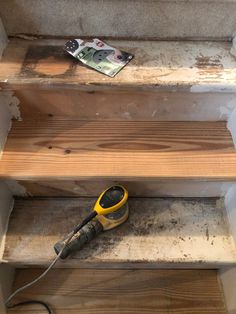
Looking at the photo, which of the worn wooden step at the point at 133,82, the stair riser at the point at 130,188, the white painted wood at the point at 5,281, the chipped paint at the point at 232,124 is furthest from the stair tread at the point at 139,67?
the white painted wood at the point at 5,281

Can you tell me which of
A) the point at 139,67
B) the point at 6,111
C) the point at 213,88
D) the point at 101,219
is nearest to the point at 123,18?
the point at 139,67


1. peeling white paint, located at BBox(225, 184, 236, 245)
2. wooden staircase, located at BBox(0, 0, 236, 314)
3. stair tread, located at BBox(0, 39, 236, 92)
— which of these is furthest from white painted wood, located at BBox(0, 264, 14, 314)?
peeling white paint, located at BBox(225, 184, 236, 245)

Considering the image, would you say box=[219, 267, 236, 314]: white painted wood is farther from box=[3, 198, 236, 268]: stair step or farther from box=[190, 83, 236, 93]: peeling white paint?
box=[190, 83, 236, 93]: peeling white paint

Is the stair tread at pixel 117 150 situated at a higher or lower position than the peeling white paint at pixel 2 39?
lower

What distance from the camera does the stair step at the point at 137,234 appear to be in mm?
906

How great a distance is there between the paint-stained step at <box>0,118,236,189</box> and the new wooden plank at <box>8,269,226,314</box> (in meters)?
0.50

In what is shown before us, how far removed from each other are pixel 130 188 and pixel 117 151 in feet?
0.51

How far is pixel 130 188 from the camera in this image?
0.96m

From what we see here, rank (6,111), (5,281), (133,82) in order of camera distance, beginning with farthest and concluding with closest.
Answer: (5,281) < (6,111) < (133,82)

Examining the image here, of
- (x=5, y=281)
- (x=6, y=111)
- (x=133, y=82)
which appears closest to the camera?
(x=133, y=82)

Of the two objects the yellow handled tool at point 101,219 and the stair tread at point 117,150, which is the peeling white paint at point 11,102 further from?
the yellow handled tool at point 101,219

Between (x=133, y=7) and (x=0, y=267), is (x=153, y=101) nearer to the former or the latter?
(x=133, y=7)

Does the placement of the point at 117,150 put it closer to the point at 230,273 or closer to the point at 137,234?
the point at 137,234

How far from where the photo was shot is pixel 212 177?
2.71 feet
